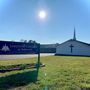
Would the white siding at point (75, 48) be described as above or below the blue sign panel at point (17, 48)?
above

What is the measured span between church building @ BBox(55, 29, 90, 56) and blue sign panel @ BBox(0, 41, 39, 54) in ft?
150

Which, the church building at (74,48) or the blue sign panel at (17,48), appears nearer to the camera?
the blue sign panel at (17,48)

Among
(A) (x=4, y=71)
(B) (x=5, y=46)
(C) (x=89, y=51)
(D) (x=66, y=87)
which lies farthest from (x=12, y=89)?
(C) (x=89, y=51)

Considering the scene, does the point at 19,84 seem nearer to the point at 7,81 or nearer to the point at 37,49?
the point at 7,81

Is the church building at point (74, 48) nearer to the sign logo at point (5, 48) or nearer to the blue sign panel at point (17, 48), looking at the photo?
the blue sign panel at point (17, 48)

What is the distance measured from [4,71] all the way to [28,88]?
4.71 m

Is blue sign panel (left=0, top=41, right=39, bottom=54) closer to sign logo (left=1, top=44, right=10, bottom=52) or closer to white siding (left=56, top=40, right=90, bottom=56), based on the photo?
sign logo (left=1, top=44, right=10, bottom=52)

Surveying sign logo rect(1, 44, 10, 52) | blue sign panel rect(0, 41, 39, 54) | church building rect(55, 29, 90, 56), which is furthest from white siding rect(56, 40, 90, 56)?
sign logo rect(1, 44, 10, 52)

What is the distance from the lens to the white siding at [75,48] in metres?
58.2

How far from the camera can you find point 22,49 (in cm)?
1270

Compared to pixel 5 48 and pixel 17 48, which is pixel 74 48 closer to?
pixel 17 48

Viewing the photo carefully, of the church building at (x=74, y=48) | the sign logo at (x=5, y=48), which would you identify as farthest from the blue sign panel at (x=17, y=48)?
the church building at (x=74, y=48)

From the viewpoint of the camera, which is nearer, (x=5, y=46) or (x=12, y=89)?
(x=12, y=89)

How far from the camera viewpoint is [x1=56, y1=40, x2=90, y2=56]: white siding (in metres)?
58.2
